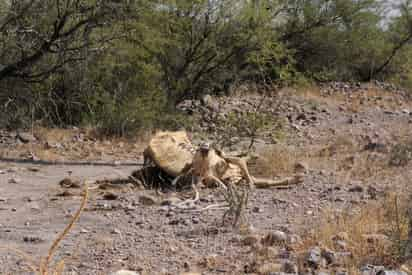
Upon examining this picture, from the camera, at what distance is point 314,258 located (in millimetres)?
4012

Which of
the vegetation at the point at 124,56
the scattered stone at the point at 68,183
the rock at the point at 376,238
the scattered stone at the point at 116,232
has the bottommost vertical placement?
the scattered stone at the point at 68,183

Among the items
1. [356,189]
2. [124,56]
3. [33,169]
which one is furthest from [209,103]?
[356,189]

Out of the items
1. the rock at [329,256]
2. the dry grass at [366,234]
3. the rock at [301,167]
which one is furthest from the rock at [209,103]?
the rock at [329,256]

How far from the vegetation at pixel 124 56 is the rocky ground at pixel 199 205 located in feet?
2.78

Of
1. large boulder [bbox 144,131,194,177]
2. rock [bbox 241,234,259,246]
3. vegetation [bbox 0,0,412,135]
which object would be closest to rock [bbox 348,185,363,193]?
large boulder [bbox 144,131,194,177]

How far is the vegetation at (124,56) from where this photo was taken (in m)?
10.0

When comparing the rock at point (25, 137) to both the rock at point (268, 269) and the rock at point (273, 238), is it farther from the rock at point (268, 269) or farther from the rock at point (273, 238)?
the rock at point (268, 269)

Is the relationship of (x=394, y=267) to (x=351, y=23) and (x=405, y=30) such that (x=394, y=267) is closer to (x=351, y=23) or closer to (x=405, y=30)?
(x=351, y=23)

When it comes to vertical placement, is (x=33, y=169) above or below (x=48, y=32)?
below

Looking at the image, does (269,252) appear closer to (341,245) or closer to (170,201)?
(341,245)

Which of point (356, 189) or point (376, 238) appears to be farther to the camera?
point (356, 189)

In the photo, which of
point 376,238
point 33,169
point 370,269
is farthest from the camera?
point 33,169

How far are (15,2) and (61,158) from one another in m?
2.47

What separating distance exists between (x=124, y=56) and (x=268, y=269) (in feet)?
26.8
